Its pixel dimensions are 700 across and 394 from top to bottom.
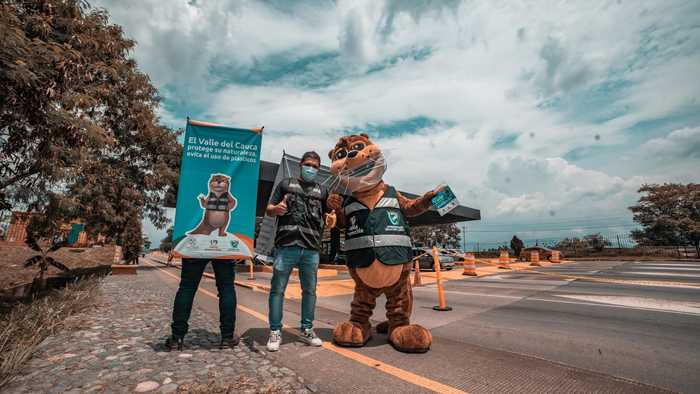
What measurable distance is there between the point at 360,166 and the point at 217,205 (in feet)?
4.97

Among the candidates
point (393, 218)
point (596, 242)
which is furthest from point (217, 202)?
point (596, 242)

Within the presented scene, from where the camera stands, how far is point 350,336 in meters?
2.80

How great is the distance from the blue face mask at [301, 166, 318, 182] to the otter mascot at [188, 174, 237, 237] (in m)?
0.75

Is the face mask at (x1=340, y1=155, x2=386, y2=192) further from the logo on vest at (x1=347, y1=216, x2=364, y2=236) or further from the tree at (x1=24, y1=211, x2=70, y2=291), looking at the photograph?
the tree at (x1=24, y1=211, x2=70, y2=291)

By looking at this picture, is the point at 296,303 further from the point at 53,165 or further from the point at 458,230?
the point at 458,230

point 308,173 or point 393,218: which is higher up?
point 308,173

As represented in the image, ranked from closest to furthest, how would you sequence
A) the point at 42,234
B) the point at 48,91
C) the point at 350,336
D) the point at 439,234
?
the point at 350,336 < the point at 48,91 < the point at 42,234 < the point at 439,234

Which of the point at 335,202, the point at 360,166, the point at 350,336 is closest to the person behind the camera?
the point at 350,336

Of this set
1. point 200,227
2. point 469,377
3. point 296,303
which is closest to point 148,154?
point 296,303

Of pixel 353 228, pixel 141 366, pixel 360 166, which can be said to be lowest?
pixel 141 366

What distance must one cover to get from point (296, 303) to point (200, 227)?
2997mm

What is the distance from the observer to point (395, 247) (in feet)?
9.66

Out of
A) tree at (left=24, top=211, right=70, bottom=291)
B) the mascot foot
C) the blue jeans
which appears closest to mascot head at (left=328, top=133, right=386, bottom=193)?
Result: the blue jeans

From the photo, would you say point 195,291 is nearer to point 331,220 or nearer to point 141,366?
point 141,366
